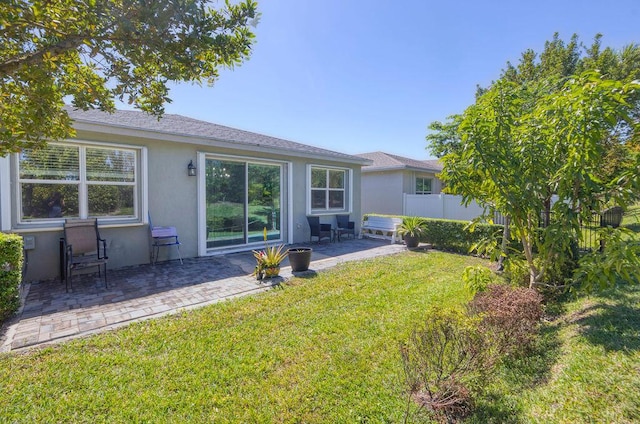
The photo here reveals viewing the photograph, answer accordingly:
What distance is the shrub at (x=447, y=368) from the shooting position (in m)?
2.33

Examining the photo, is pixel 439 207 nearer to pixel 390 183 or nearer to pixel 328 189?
pixel 390 183

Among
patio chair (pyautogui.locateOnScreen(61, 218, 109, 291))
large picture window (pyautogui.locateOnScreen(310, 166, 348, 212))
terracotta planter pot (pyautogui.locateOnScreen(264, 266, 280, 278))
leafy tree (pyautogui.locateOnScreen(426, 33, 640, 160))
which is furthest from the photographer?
leafy tree (pyautogui.locateOnScreen(426, 33, 640, 160))

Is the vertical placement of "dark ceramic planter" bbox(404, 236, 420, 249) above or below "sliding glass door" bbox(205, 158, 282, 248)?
below

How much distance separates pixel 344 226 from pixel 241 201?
4.46 metres

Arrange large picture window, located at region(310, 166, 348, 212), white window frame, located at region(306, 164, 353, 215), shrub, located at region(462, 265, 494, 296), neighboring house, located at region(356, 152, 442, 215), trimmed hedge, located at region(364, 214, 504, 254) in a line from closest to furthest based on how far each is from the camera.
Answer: shrub, located at region(462, 265, 494, 296)
trimmed hedge, located at region(364, 214, 504, 254)
white window frame, located at region(306, 164, 353, 215)
large picture window, located at region(310, 166, 348, 212)
neighboring house, located at region(356, 152, 442, 215)

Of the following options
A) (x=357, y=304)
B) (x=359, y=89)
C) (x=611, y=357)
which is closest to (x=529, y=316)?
(x=611, y=357)

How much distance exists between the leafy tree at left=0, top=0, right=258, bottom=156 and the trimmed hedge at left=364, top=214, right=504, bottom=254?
8.38 metres

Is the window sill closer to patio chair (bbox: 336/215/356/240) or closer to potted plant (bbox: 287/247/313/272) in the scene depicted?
potted plant (bbox: 287/247/313/272)

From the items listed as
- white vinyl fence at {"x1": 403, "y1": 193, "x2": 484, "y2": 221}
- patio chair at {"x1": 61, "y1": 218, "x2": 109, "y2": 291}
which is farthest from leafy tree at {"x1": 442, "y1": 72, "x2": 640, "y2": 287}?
white vinyl fence at {"x1": 403, "y1": 193, "x2": 484, "y2": 221}

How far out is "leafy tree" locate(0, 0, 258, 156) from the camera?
242 centimetres

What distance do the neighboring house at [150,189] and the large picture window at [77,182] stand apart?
2 cm

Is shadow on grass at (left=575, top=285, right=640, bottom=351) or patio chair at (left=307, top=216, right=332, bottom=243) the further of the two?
patio chair at (left=307, top=216, right=332, bottom=243)

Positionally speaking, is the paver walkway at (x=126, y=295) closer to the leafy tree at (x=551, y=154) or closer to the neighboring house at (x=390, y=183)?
the leafy tree at (x=551, y=154)

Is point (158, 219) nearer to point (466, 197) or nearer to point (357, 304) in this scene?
point (357, 304)
